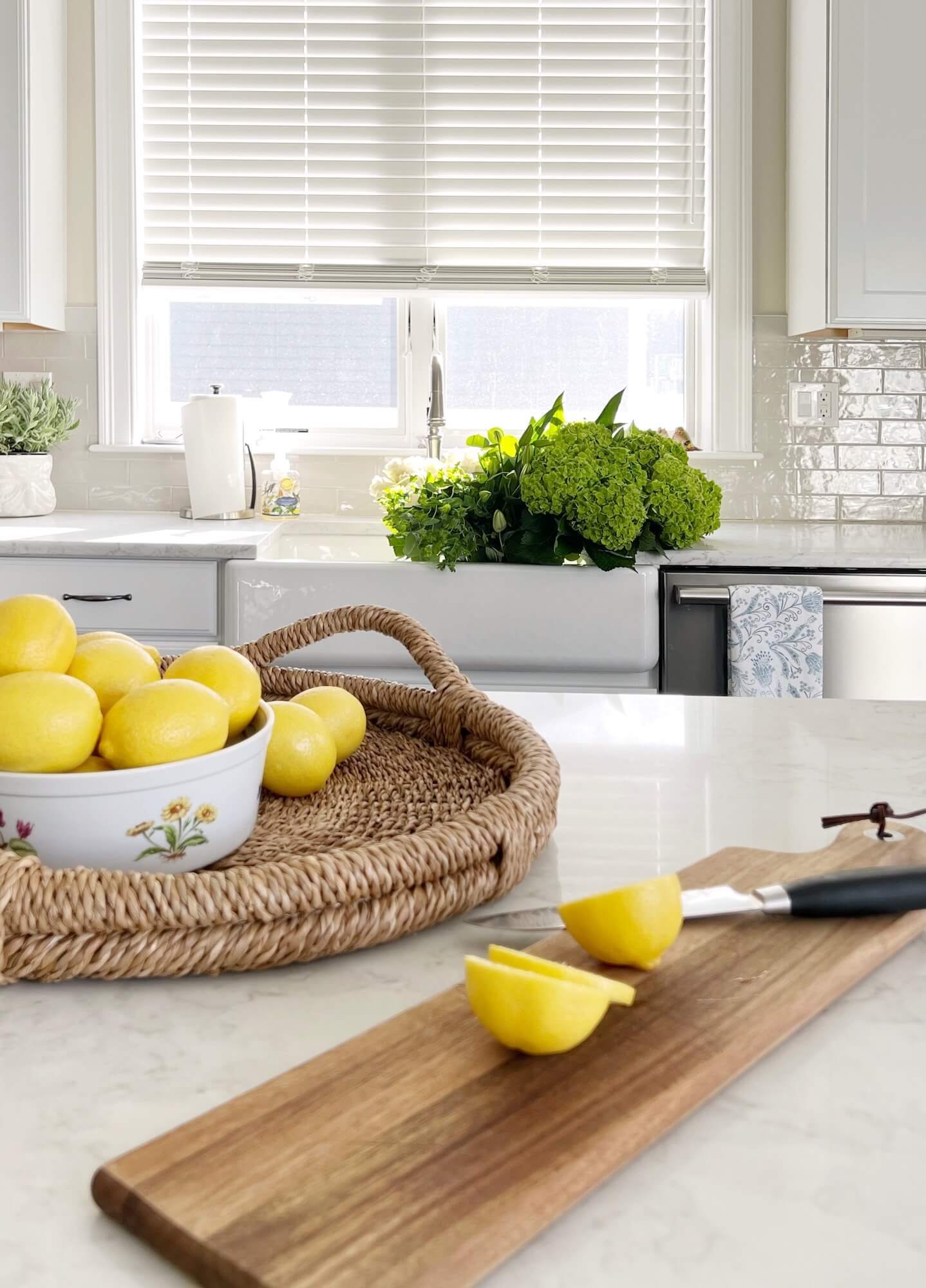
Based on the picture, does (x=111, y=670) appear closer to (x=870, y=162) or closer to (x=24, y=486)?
(x=24, y=486)

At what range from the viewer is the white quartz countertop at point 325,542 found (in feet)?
8.19

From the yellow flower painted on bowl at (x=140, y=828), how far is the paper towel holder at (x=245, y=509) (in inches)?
95.9

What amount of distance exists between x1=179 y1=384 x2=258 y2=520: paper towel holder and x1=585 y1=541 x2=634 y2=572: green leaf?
3.38 feet

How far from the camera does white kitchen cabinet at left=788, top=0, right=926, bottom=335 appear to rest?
8.95 ft

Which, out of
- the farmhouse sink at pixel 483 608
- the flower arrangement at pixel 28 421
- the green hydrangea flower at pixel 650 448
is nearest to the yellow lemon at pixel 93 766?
the farmhouse sink at pixel 483 608

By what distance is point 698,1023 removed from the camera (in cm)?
57

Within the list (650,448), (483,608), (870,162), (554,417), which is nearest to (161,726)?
(483,608)

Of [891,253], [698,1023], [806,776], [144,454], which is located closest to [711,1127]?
[698,1023]

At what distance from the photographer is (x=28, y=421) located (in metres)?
2.97

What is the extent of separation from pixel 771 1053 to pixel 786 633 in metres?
1.91

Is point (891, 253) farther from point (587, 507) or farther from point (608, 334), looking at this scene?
point (587, 507)

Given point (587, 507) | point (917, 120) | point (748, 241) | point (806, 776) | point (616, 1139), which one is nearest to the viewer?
point (616, 1139)

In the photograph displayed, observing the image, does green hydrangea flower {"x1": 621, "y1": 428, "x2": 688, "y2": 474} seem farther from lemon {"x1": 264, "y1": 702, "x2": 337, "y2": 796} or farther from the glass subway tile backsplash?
lemon {"x1": 264, "y1": 702, "x2": 337, "y2": 796}

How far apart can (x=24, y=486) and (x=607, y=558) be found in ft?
4.96
